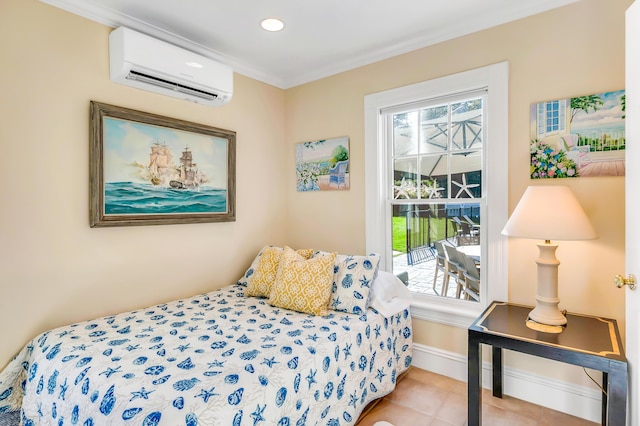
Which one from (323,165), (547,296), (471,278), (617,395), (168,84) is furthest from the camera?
(323,165)

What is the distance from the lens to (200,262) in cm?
275

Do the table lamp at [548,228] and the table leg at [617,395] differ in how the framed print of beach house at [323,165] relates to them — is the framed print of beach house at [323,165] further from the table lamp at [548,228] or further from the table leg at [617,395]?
the table leg at [617,395]

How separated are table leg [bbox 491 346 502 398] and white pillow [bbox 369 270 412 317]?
0.62 metres

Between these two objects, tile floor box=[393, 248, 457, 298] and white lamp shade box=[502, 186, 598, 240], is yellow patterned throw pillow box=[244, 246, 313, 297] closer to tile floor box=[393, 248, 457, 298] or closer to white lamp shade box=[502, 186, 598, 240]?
tile floor box=[393, 248, 457, 298]

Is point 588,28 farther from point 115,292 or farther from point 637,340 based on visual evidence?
point 115,292

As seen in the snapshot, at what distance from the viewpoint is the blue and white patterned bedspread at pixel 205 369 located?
50.4 inches

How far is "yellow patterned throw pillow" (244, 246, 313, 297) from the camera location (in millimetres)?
2557

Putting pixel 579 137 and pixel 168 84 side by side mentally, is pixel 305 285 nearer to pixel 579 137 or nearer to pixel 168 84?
pixel 168 84

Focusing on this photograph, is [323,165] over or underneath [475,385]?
over

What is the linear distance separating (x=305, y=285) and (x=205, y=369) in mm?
924

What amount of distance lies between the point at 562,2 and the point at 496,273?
1.72 metres

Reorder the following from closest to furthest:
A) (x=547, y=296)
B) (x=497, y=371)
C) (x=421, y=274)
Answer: (x=547, y=296), (x=497, y=371), (x=421, y=274)

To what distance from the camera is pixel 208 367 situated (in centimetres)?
147

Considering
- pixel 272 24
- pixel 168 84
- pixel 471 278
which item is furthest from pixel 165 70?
pixel 471 278
